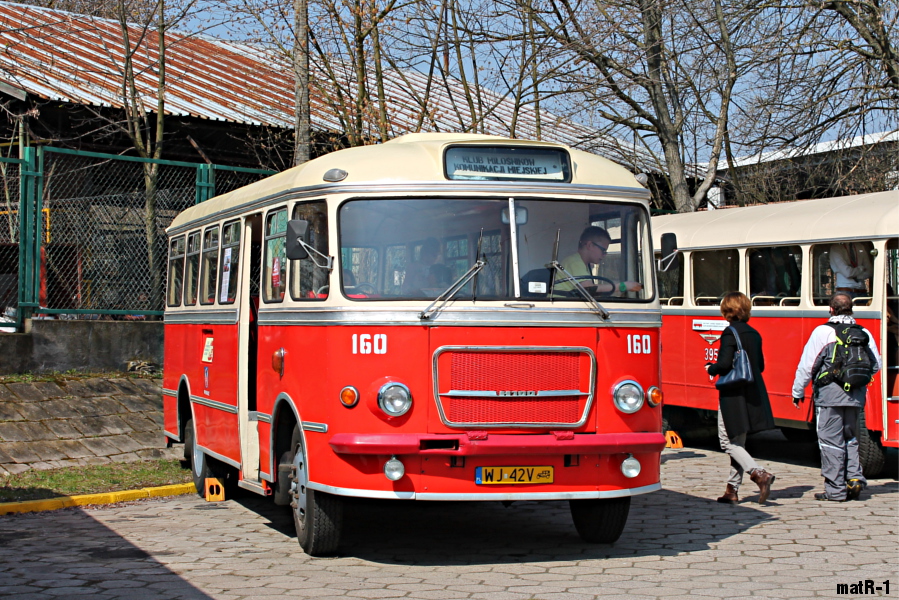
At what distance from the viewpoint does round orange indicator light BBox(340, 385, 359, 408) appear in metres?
7.39

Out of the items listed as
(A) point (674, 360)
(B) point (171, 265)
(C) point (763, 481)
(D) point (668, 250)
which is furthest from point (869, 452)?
(B) point (171, 265)

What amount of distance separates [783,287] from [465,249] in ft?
20.9

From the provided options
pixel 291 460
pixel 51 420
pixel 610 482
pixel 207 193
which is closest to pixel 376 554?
pixel 291 460

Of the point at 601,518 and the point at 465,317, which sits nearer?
the point at 465,317

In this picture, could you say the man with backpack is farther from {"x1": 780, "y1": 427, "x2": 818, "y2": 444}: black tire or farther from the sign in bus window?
{"x1": 780, "y1": 427, "x2": 818, "y2": 444}: black tire

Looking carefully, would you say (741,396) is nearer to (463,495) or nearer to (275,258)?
(463,495)

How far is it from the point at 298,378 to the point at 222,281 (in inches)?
95.4

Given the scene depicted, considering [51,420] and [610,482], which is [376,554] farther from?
[51,420]

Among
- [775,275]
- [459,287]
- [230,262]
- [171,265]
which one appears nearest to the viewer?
[459,287]

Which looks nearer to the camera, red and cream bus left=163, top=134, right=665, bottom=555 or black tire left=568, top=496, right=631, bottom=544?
red and cream bus left=163, top=134, right=665, bottom=555

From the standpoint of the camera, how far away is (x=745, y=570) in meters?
7.35

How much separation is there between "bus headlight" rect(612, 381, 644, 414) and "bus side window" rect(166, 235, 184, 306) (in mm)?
5725

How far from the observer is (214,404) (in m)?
10.3

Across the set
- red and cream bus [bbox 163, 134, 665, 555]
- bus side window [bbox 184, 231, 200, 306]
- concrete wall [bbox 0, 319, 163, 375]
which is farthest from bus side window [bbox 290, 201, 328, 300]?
concrete wall [bbox 0, 319, 163, 375]
